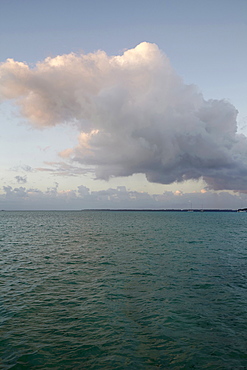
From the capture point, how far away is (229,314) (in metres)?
18.3

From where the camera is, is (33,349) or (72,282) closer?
(33,349)

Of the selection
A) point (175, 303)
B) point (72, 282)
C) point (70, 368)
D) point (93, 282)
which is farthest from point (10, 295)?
point (175, 303)

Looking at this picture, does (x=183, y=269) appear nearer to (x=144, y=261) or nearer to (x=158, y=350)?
(x=144, y=261)

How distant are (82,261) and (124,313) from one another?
20056 millimetres

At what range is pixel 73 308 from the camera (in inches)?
757

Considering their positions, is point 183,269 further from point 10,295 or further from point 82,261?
point 10,295

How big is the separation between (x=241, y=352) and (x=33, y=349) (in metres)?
11.7

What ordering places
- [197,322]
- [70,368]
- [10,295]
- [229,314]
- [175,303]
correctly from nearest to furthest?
[70,368] < [197,322] < [229,314] < [175,303] < [10,295]

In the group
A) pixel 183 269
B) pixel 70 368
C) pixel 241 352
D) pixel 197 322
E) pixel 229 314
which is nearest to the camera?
pixel 70 368

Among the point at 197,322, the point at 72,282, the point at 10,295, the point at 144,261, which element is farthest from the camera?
the point at 144,261

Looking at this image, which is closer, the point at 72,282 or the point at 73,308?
the point at 73,308

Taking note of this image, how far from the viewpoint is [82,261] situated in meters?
37.2

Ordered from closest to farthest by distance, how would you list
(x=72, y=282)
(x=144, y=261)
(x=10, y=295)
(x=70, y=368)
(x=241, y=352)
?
1. (x=70, y=368)
2. (x=241, y=352)
3. (x=10, y=295)
4. (x=72, y=282)
5. (x=144, y=261)

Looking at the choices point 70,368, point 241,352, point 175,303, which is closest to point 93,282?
point 175,303
